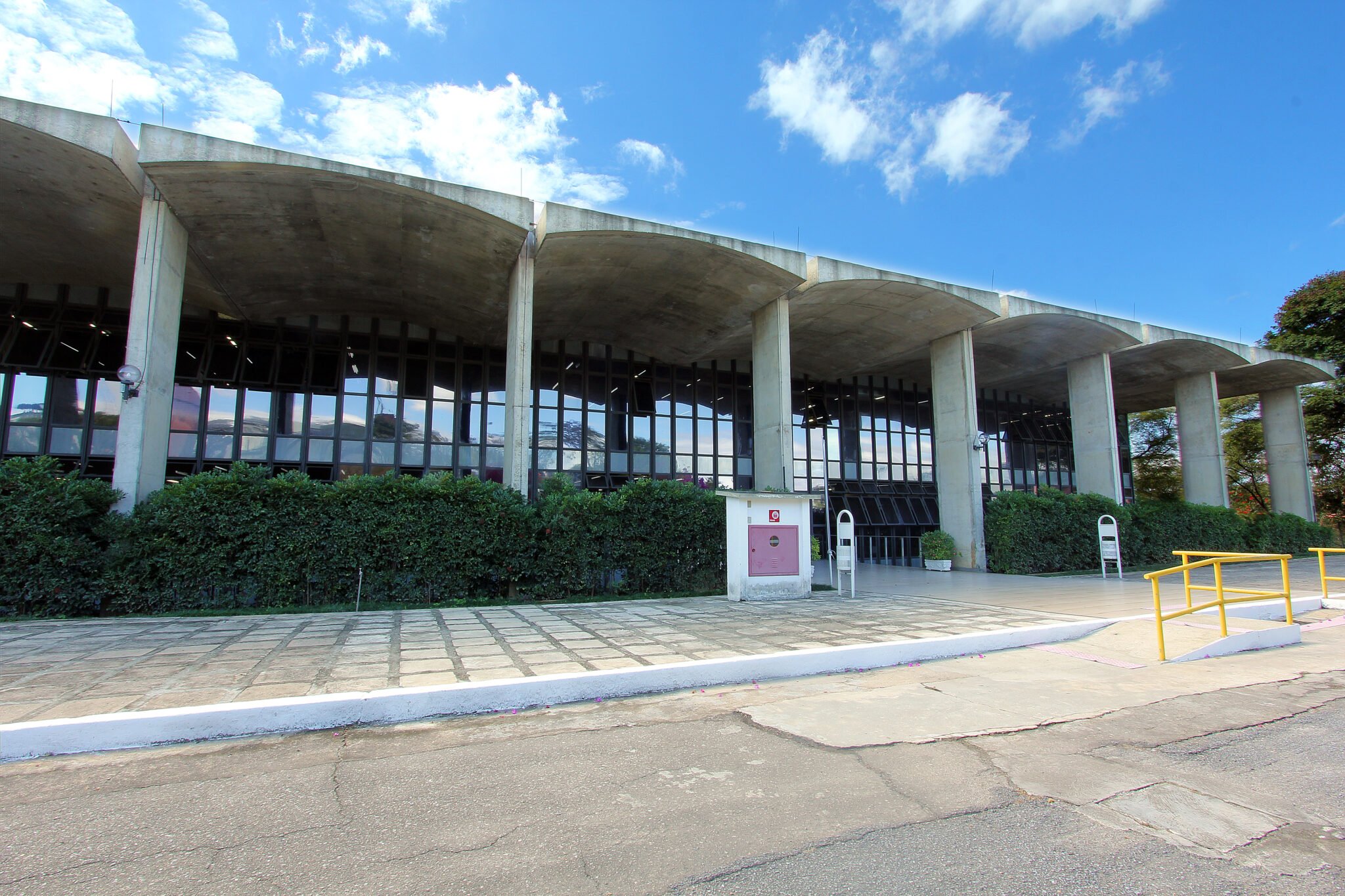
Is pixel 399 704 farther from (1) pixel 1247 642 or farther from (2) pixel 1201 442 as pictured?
(2) pixel 1201 442

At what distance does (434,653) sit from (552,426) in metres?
14.7

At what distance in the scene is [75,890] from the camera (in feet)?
8.00

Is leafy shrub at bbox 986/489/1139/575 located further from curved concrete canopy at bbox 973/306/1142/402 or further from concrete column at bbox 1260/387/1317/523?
concrete column at bbox 1260/387/1317/523

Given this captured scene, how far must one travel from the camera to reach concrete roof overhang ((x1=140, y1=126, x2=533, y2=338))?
11.9m

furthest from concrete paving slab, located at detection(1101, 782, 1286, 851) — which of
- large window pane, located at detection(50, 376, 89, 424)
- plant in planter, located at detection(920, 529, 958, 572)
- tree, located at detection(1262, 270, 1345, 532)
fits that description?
tree, located at detection(1262, 270, 1345, 532)

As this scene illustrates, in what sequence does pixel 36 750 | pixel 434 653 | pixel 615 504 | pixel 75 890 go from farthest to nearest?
pixel 615 504
pixel 434 653
pixel 36 750
pixel 75 890

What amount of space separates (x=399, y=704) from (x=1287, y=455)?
125 ft

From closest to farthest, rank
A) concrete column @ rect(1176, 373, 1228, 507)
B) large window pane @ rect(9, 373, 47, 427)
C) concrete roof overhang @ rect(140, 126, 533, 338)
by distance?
concrete roof overhang @ rect(140, 126, 533, 338) < large window pane @ rect(9, 373, 47, 427) < concrete column @ rect(1176, 373, 1228, 507)

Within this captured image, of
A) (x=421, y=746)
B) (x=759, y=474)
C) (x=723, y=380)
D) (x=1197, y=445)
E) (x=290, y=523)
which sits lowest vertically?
(x=421, y=746)

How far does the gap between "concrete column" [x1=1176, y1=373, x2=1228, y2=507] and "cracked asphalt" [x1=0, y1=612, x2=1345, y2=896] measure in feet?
88.7

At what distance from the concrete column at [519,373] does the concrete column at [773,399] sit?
6617 mm

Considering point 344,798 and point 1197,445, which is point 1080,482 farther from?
point 344,798

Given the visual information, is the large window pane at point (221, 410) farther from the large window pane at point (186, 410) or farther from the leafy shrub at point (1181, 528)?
the leafy shrub at point (1181, 528)

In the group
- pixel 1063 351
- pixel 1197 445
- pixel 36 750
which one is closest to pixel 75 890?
pixel 36 750
